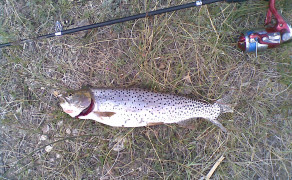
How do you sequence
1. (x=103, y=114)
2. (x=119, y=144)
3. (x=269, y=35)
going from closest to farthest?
(x=269, y=35), (x=103, y=114), (x=119, y=144)

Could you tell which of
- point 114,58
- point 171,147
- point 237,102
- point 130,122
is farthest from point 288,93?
point 114,58

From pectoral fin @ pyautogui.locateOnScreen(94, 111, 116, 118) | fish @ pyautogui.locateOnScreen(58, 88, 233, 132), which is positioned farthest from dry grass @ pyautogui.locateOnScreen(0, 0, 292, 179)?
pectoral fin @ pyautogui.locateOnScreen(94, 111, 116, 118)

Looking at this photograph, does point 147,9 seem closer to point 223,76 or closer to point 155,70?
point 155,70

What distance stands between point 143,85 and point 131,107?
1.26 ft

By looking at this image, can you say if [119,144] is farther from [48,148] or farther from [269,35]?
[269,35]

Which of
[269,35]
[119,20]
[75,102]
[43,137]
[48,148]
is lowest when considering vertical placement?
[48,148]

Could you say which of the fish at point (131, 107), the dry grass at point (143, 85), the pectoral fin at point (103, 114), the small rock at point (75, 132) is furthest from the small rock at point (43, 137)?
the pectoral fin at point (103, 114)

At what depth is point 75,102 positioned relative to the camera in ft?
7.82

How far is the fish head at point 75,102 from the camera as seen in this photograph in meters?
2.38

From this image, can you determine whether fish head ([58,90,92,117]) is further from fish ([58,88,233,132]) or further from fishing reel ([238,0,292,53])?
fishing reel ([238,0,292,53])

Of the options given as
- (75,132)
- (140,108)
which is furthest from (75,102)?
(140,108)

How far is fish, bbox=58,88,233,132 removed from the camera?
240 centimetres

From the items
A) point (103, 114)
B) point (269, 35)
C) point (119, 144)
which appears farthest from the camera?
point (119, 144)

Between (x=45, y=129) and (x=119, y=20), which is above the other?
(x=119, y=20)
